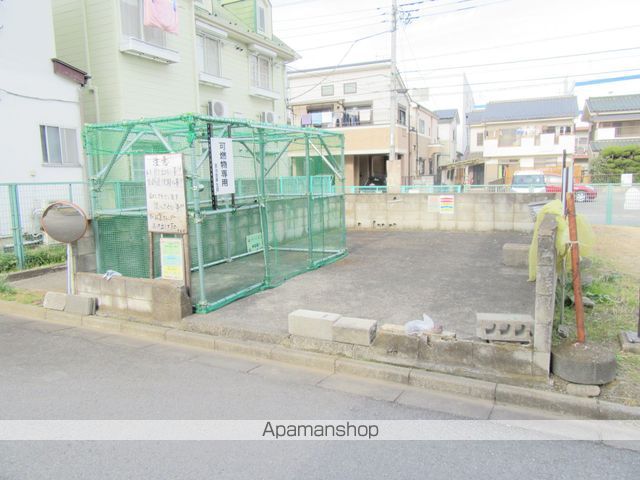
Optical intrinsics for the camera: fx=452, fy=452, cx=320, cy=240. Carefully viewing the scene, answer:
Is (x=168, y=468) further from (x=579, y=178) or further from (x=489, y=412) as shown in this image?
(x=579, y=178)

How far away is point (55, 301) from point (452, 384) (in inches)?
234

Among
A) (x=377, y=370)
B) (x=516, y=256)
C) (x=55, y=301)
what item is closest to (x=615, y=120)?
(x=516, y=256)

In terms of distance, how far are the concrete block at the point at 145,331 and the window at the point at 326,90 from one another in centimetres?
2552

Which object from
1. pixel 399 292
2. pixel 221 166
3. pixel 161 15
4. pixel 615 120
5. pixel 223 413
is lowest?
pixel 223 413

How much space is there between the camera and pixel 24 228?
400 inches

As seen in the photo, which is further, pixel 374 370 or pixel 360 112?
pixel 360 112

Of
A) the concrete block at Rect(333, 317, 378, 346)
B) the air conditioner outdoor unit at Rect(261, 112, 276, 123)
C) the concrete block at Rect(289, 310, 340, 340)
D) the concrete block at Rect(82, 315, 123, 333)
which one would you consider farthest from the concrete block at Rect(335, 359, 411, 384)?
the air conditioner outdoor unit at Rect(261, 112, 276, 123)

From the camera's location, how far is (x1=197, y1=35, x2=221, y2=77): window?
1702 centimetres

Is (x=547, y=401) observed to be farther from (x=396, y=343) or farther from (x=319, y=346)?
(x=319, y=346)

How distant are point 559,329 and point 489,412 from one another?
5.13 ft

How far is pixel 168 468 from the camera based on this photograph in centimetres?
315

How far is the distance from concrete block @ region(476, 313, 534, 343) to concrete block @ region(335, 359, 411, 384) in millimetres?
869

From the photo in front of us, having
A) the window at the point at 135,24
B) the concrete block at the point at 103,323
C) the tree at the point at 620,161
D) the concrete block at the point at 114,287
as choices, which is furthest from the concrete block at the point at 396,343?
the tree at the point at 620,161

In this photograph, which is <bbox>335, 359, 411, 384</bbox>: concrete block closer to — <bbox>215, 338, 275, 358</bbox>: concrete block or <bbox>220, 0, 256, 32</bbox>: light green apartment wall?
<bbox>215, 338, 275, 358</bbox>: concrete block
